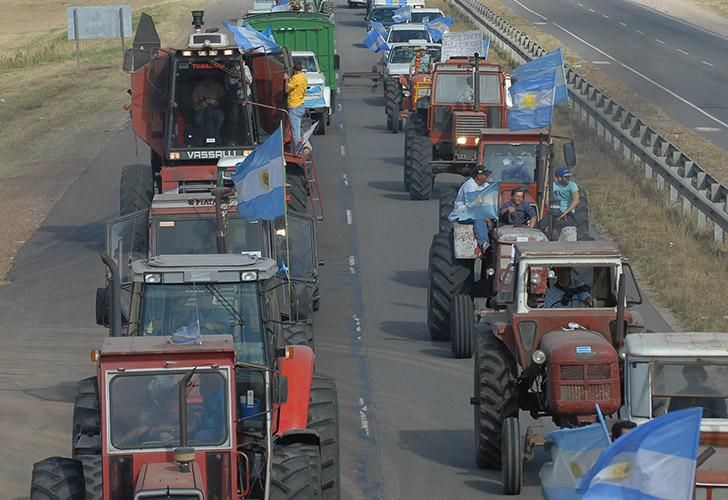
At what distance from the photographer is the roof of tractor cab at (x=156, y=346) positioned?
1052 centimetres

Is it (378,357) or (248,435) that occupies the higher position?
(248,435)

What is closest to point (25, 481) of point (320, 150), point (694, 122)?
point (320, 150)

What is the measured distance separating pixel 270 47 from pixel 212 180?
480 centimetres

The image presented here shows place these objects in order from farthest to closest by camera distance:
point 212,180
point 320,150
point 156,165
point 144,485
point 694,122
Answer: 1. point 694,122
2. point 320,150
3. point 156,165
4. point 212,180
5. point 144,485

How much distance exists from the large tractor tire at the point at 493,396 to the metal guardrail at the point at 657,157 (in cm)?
993

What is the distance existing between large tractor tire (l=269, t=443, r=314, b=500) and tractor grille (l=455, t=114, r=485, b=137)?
1848 cm

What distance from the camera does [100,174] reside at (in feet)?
110

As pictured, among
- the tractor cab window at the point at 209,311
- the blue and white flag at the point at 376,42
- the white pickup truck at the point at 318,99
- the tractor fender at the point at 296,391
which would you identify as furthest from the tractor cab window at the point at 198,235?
the blue and white flag at the point at 376,42

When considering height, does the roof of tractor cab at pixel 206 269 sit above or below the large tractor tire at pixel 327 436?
above

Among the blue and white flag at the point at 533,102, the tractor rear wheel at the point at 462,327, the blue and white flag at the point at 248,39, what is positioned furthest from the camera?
the blue and white flag at the point at 248,39

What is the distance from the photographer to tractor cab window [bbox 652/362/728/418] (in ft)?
39.2

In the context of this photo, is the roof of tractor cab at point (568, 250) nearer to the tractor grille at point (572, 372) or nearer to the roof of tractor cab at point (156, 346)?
the tractor grille at point (572, 372)

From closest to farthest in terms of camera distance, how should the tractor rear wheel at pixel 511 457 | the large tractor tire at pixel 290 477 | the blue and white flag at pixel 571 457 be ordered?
the blue and white flag at pixel 571 457, the large tractor tire at pixel 290 477, the tractor rear wheel at pixel 511 457

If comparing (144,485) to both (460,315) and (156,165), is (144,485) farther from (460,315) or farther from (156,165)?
(156,165)
